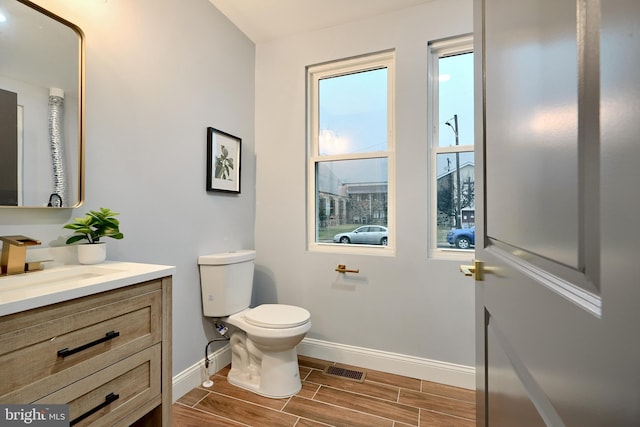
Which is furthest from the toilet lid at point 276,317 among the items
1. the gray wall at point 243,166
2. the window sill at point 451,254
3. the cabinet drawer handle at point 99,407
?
the window sill at point 451,254

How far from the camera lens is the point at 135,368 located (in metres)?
1.00

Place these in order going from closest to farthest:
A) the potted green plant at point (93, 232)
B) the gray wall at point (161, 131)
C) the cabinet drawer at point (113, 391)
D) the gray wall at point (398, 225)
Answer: the cabinet drawer at point (113, 391) < the potted green plant at point (93, 232) < the gray wall at point (161, 131) < the gray wall at point (398, 225)

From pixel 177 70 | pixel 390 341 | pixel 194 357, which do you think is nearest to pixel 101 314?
pixel 194 357

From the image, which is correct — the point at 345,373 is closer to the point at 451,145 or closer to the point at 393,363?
the point at 393,363

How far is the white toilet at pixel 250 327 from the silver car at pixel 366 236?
2.21 ft

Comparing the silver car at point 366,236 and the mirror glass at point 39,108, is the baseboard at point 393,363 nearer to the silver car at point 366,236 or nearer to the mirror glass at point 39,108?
the silver car at point 366,236

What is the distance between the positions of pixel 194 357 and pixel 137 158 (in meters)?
1.29

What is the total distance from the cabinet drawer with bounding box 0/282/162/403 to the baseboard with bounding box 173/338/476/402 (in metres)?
0.94

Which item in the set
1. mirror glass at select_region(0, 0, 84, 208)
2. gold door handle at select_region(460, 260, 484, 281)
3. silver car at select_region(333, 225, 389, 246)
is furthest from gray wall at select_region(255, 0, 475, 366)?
mirror glass at select_region(0, 0, 84, 208)

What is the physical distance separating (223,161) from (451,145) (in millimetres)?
1625

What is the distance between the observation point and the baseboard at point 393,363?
1881mm

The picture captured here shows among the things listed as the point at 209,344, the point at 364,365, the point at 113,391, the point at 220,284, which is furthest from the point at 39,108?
the point at 364,365

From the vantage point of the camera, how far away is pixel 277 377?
177 cm

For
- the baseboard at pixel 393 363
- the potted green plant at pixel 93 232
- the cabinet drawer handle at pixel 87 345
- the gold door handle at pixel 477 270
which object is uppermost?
the potted green plant at pixel 93 232
